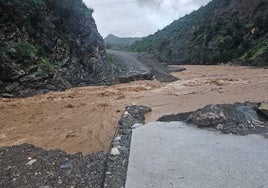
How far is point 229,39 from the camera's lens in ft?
131

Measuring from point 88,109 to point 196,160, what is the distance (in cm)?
753

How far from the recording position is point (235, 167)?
5.30 m

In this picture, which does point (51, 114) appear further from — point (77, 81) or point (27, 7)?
point (27, 7)

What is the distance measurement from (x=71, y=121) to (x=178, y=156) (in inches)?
212

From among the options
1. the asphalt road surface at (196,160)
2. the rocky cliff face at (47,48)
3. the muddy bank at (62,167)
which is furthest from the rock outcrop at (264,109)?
the rocky cliff face at (47,48)

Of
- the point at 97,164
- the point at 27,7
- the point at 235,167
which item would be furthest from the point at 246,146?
the point at 27,7

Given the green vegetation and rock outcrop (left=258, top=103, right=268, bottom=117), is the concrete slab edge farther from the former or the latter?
the green vegetation

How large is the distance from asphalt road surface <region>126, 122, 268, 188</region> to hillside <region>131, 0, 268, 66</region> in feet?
81.9

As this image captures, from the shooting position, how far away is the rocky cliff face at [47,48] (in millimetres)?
16172

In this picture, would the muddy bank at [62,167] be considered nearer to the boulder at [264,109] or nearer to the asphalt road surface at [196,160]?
the asphalt road surface at [196,160]

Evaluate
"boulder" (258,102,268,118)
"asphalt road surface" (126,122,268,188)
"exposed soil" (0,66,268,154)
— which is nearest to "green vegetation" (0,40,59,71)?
"exposed soil" (0,66,268,154)

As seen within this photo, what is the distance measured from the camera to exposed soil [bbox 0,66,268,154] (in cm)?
844

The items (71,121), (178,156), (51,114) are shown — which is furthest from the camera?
(51,114)

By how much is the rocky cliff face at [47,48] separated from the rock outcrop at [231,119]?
10.4 meters
